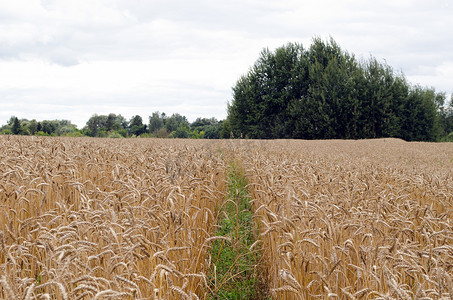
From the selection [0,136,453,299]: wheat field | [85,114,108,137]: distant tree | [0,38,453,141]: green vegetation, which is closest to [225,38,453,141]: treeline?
[0,38,453,141]: green vegetation

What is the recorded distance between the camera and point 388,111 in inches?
1654

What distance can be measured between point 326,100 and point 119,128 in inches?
1935

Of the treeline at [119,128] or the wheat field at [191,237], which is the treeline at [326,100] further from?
the wheat field at [191,237]

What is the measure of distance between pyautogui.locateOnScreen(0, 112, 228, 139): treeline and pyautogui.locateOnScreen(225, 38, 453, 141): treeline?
7.24m

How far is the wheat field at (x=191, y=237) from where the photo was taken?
88.4 inches

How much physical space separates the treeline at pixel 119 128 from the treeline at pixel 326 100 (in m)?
7.24

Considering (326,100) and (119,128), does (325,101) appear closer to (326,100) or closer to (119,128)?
(326,100)

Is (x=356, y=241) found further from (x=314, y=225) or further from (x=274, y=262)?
(x=274, y=262)

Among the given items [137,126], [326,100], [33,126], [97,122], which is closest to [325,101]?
[326,100]

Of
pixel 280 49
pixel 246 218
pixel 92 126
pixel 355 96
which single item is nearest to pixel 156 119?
pixel 92 126

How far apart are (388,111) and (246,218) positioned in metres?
39.0

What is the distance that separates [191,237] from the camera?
12.1 ft

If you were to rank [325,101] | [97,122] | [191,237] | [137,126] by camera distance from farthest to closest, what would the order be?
[97,122], [137,126], [325,101], [191,237]

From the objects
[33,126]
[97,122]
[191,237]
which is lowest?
[191,237]
